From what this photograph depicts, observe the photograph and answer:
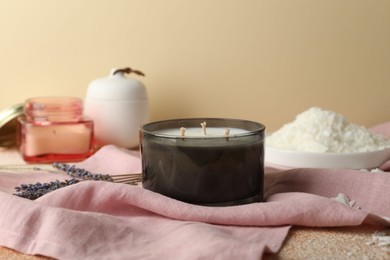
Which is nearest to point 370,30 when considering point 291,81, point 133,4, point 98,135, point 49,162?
point 291,81

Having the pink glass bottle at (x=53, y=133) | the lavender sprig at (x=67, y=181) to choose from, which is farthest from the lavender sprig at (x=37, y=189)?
the pink glass bottle at (x=53, y=133)

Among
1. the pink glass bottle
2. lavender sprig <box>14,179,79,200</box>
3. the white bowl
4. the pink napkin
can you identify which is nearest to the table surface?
the pink napkin

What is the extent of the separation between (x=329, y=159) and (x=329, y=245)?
299 mm

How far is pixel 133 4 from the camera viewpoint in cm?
117

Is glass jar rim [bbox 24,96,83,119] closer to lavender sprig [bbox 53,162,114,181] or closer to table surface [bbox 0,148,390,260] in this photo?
lavender sprig [bbox 53,162,114,181]

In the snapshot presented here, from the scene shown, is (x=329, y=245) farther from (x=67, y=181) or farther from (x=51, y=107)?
(x=51, y=107)

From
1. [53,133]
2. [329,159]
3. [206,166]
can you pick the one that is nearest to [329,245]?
[206,166]

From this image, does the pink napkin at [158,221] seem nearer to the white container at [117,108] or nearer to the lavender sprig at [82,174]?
the lavender sprig at [82,174]

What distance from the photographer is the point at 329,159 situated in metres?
0.87

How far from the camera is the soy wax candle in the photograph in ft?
2.14

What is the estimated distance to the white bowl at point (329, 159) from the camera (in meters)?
0.86

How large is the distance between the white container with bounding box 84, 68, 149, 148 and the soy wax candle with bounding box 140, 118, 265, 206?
0.40m

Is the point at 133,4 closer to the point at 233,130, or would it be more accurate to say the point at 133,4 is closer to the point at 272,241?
the point at 233,130

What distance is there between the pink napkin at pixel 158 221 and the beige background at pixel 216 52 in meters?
0.49
